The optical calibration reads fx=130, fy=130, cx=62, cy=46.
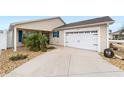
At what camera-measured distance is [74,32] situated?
16.1m

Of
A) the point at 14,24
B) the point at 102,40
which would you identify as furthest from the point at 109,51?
the point at 14,24

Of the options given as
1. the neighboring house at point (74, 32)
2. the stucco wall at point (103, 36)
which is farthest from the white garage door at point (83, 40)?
the stucco wall at point (103, 36)

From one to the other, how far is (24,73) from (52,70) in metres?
1.39

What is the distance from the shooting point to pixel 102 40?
41.7 ft

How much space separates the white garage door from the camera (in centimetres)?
1343

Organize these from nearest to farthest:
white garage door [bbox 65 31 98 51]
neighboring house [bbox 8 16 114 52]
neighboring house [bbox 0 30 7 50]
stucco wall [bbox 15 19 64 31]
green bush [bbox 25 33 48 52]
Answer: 1. neighboring house [bbox 8 16 114 52]
2. white garage door [bbox 65 31 98 51]
3. green bush [bbox 25 33 48 52]
4. neighboring house [bbox 0 30 7 50]
5. stucco wall [bbox 15 19 64 31]

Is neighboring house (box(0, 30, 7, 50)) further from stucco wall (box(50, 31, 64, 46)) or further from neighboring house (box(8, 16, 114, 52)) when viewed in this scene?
stucco wall (box(50, 31, 64, 46))

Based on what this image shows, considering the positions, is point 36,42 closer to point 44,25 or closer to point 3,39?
point 3,39

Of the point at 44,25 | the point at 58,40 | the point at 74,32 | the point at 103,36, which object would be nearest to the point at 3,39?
the point at 44,25

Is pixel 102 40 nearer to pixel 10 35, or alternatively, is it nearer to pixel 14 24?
pixel 14 24

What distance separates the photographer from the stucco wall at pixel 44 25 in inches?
622

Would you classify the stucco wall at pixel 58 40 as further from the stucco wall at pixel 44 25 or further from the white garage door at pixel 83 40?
the stucco wall at pixel 44 25

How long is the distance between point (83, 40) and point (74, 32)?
6.17 feet

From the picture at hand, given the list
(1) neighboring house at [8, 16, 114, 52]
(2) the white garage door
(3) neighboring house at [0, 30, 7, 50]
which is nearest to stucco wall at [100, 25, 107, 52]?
(1) neighboring house at [8, 16, 114, 52]
